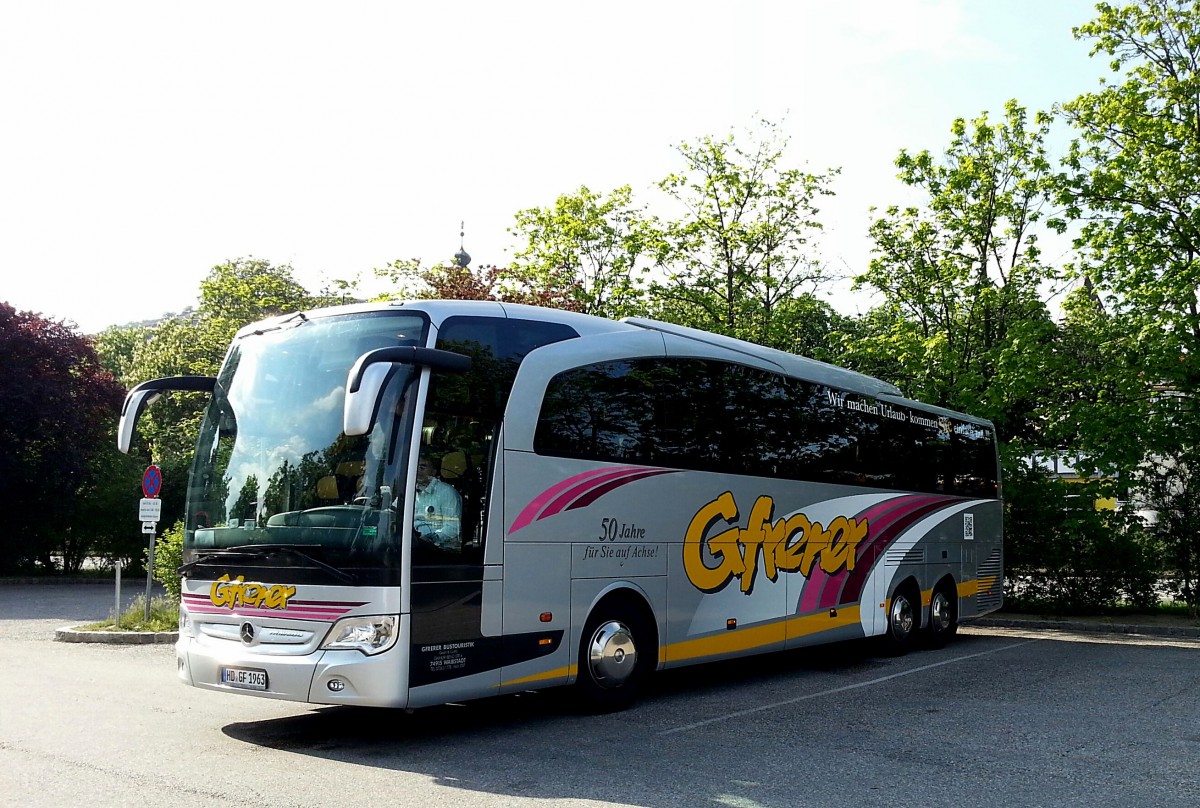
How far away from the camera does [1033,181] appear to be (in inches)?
886

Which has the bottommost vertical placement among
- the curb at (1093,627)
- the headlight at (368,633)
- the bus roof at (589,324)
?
the curb at (1093,627)

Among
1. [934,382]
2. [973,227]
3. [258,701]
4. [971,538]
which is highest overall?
[973,227]

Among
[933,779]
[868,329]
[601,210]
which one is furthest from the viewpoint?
[601,210]

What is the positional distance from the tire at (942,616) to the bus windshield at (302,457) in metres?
10.6

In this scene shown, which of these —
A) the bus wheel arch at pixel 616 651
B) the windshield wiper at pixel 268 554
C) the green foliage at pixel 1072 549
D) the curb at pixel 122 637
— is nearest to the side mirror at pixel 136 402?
the windshield wiper at pixel 268 554

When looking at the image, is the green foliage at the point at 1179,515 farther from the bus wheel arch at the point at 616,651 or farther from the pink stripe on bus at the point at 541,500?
the pink stripe on bus at the point at 541,500

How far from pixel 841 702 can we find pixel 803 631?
7.58 ft

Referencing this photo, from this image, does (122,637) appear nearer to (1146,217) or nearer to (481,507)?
(481,507)

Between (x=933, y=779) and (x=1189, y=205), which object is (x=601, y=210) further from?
(x=933, y=779)

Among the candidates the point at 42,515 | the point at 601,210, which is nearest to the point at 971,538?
the point at 601,210

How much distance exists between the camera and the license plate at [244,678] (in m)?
8.49

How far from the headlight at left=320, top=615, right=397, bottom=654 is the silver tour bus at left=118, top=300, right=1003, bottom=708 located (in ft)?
0.05

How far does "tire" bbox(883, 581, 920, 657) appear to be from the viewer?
50.8 ft

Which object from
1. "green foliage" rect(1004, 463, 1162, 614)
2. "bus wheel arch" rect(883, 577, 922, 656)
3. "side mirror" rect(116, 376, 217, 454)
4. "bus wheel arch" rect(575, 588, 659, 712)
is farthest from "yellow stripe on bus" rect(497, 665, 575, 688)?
"green foliage" rect(1004, 463, 1162, 614)
